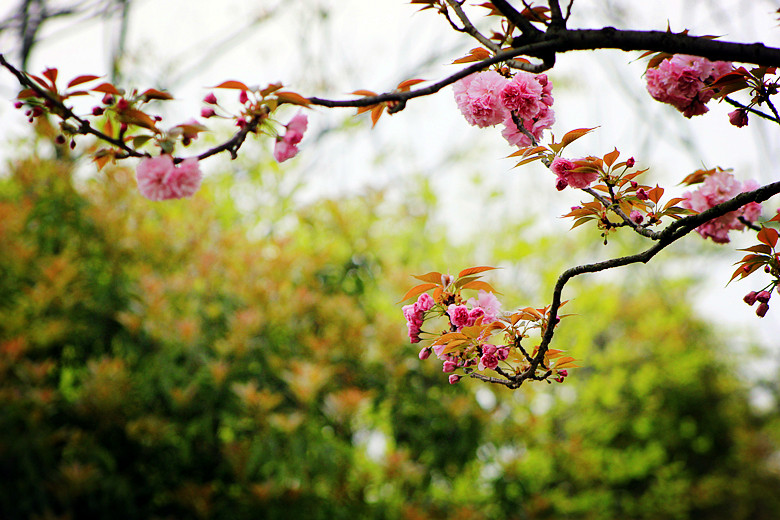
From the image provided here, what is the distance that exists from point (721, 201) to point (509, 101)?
594 mm

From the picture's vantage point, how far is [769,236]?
993 mm

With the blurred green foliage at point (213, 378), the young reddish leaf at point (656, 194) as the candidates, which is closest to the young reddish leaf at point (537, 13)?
the young reddish leaf at point (656, 194)

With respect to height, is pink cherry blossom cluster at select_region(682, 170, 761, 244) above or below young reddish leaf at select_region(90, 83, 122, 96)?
above

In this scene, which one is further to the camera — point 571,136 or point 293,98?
point 571,136

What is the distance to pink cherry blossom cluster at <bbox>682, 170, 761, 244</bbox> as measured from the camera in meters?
1.24

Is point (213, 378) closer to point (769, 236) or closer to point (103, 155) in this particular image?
point (103, 155)

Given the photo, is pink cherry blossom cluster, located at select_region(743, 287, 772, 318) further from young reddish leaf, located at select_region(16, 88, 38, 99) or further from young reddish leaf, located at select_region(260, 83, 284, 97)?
young reddish leaf, located at select_region(16, 88, 38, 99)

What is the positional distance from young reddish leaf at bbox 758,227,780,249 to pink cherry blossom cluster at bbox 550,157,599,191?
287 mm

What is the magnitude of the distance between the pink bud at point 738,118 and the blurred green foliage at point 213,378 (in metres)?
1.65

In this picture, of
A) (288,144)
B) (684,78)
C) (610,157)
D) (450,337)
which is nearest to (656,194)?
(610,157)

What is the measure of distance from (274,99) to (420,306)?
42 cm

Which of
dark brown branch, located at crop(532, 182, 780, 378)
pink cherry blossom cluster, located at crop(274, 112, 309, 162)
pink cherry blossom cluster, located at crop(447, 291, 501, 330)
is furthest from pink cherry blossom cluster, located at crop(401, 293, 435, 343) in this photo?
pink cherry blossom cluster, located at crop(274, 112, 309, 162)

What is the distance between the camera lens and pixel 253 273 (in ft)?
9.06

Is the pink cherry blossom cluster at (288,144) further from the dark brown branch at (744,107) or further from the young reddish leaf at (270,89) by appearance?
the dark brown branch at (744,107)
